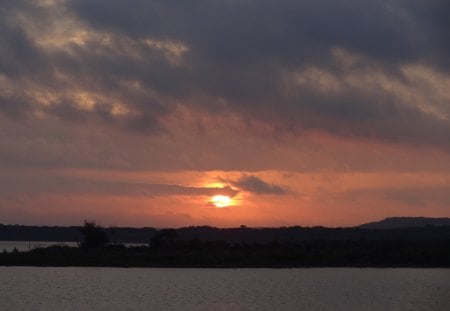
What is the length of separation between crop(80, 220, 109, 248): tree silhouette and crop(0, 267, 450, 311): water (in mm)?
13707

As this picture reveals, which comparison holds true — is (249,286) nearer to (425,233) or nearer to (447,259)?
(447,259)

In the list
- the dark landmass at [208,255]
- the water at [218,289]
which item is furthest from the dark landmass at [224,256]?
the water at [218,289]

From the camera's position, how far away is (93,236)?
101 meters

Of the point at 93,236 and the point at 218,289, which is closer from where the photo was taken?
the point at 218,289

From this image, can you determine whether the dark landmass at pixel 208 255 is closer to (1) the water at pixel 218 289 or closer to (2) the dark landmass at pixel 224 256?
(2) the dark landmass at pixel 224 256

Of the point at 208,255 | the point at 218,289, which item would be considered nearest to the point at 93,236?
the point at 208,255

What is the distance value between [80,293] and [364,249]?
57.1m

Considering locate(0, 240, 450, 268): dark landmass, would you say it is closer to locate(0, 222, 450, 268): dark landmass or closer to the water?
locate(0, 222, 450, 268): dark landmass

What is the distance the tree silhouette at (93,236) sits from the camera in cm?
10075

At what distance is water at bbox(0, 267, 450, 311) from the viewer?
50719 millimetres

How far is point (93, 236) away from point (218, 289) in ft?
142

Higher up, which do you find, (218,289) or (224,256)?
(224,256)

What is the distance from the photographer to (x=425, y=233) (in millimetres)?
187250

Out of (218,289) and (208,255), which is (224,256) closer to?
(208,255)
